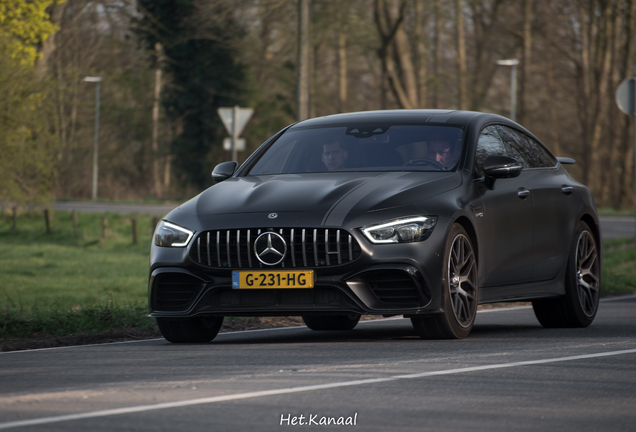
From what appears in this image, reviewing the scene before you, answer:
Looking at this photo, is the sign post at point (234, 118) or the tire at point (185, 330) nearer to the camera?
the tire at point (185, 330)

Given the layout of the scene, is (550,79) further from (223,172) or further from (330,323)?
(223,172)

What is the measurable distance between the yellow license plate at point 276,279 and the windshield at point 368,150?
133cm

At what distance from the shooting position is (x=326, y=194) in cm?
773

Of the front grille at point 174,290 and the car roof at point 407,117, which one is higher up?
the car roof at point 407,117

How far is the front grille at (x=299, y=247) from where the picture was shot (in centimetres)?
742

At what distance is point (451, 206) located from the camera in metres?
7.80

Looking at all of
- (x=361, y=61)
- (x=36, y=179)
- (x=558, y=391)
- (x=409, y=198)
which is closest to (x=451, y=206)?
(x=409, y=198)

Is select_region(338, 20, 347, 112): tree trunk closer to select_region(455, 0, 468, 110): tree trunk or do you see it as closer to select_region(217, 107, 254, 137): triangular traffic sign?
select_region(455, 0, 468, 110): tree trunk

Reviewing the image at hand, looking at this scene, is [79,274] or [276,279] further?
[79,274]

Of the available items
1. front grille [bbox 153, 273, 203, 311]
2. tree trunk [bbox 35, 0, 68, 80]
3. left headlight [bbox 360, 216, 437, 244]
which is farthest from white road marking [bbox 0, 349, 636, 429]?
tree trunk [bbox 35, 0, 68, 80]

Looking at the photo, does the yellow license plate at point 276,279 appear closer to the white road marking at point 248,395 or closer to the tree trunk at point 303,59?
the white road marking at point 248,395

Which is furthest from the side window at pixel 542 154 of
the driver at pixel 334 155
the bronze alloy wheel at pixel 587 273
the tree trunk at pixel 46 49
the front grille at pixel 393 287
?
the tree trunk at pixel 46 49

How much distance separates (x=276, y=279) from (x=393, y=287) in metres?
0.77

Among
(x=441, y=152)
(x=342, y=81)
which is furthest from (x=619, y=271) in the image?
(x=342, y=81)
